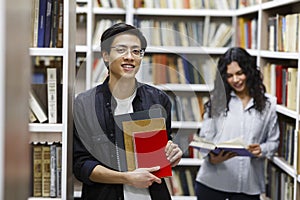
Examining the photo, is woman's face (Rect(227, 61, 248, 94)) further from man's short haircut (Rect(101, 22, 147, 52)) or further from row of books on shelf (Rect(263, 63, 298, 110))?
man's short haircut (Rect(101, 22, 147, 52))

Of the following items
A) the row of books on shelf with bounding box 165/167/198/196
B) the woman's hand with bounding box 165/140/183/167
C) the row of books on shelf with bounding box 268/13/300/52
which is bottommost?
the row of books on shelf with bounding box 165/167/198/196

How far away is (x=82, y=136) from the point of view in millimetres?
2057

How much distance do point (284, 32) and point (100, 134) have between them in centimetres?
157

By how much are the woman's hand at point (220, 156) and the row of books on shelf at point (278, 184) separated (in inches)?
16.2

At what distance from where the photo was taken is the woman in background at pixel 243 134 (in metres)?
2.94

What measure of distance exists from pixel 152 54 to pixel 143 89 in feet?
0.61

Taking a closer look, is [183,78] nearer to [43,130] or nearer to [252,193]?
[43,130]

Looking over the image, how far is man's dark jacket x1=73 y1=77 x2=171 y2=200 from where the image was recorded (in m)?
2.01

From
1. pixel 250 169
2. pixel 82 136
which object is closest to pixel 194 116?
pixel 82 136

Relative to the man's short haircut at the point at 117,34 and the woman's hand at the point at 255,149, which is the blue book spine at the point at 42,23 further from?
the woman's hand at the point at 255,149

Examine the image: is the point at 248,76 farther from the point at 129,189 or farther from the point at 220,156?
Result: the point at 129,189

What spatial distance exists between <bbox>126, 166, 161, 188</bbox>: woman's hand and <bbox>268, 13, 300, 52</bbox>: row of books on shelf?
125 cm

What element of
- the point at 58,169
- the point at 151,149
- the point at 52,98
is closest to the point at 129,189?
the point at 151,149

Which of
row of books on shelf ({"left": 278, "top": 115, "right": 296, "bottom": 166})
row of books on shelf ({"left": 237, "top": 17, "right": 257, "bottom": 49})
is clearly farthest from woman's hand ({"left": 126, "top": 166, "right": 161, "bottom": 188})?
row of books on shelf ({"left": 237, "top": 17, "right": 257, "bottom": 49})
